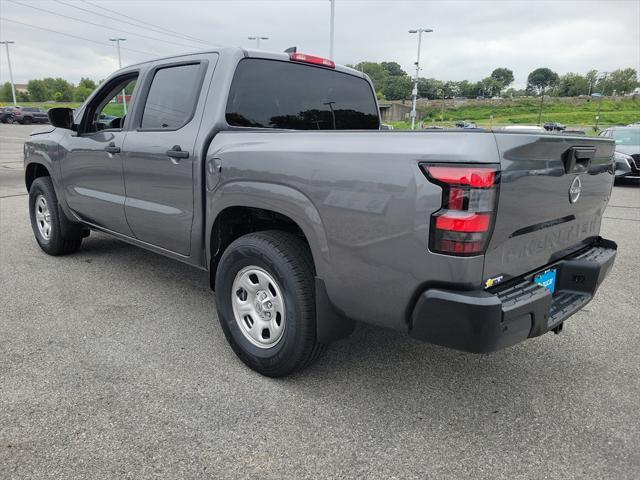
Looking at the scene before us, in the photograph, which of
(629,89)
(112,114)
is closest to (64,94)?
(112,114)

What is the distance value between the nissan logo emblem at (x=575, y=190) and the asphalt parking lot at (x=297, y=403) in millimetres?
1124

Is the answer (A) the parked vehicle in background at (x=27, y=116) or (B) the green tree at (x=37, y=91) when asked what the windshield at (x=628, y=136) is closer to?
(A) the parked vehicle in background at (x=27, y=116)

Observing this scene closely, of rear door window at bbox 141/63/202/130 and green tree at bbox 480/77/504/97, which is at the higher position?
green tree at bbox 480/77/504/97

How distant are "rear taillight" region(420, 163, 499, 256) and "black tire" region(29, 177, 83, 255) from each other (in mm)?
4210

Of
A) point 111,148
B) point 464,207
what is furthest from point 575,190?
point 111,148

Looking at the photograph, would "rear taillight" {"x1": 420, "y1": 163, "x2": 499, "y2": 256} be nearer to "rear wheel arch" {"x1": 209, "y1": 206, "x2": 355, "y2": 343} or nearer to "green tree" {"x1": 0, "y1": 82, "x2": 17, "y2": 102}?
"rear wheel arch" {"x1": 209, "y1": 206, "x2": 355, "y2": 343}

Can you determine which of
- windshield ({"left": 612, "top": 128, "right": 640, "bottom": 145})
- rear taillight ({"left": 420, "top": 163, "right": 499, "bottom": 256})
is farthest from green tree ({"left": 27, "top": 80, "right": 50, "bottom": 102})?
rear taillight ({"left": 420, "top": 163, "right": 499, "bottom": 256})

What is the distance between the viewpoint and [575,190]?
2.44m

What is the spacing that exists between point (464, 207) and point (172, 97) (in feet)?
7.82

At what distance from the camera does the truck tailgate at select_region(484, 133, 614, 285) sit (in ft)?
6.61

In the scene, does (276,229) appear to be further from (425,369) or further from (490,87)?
(490,87)

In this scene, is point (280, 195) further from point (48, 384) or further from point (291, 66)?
point (48, 384)

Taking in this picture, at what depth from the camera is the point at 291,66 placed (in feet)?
11.4

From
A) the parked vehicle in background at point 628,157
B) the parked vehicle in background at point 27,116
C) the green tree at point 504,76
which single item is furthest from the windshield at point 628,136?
the green tree at point 504,76
